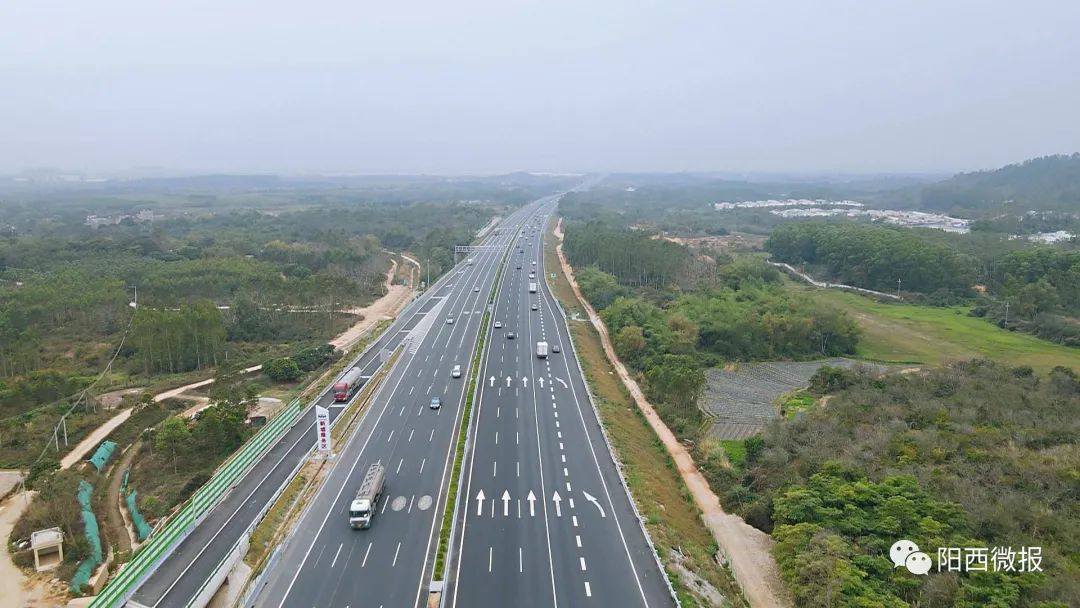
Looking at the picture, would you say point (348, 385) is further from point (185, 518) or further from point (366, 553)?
point (366, 553)

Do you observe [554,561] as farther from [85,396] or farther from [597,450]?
[85,396]

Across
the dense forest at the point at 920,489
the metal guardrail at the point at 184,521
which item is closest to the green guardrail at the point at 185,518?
the metal guardrail at the point at 184,521

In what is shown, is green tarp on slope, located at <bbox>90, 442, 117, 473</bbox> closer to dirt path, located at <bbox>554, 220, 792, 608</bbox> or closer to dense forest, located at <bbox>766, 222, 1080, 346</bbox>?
dirt path, located at <bbox>554, 220, 792, 608</bbox>

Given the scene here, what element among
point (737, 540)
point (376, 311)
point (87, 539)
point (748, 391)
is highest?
point (376, 311)

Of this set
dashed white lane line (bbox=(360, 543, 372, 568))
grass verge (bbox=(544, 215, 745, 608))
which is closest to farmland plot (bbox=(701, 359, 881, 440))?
grass verge (bbox=(544, 215, 745, 608))

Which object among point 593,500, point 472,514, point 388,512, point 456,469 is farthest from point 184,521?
point 593,500

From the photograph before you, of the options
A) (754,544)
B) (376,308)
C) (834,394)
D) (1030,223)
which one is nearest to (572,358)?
(834,394)
